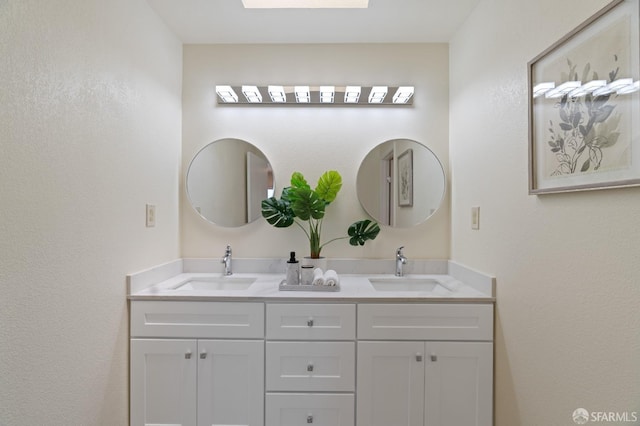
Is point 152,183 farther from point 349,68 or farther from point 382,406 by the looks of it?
point 382,406

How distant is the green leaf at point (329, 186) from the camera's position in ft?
6.70

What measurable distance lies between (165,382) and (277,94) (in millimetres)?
1710

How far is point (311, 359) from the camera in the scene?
1.61m

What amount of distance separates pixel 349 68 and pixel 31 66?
5.40ft

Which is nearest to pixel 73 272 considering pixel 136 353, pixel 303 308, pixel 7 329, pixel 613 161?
pixel 7 329

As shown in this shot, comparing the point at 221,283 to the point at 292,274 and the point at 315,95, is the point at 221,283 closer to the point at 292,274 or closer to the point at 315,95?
the point at 292,274

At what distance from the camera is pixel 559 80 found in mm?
1104

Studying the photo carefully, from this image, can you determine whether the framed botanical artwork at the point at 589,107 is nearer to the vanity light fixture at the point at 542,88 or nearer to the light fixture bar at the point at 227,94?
the vanity light fixture at the point at 542,88

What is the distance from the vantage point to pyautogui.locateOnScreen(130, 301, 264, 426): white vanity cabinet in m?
1.61

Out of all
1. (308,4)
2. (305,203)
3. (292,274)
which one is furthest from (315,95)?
(292,274)

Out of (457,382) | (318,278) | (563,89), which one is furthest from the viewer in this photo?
(318,278)

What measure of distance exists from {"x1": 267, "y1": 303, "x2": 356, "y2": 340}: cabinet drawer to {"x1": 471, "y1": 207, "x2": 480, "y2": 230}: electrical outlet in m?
0.78

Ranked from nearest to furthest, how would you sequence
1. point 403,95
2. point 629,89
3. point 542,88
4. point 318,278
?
point 629,89, point 542,88, point 318,278, point 403,95

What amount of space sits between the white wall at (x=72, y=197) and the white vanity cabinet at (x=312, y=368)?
707 millimetres
